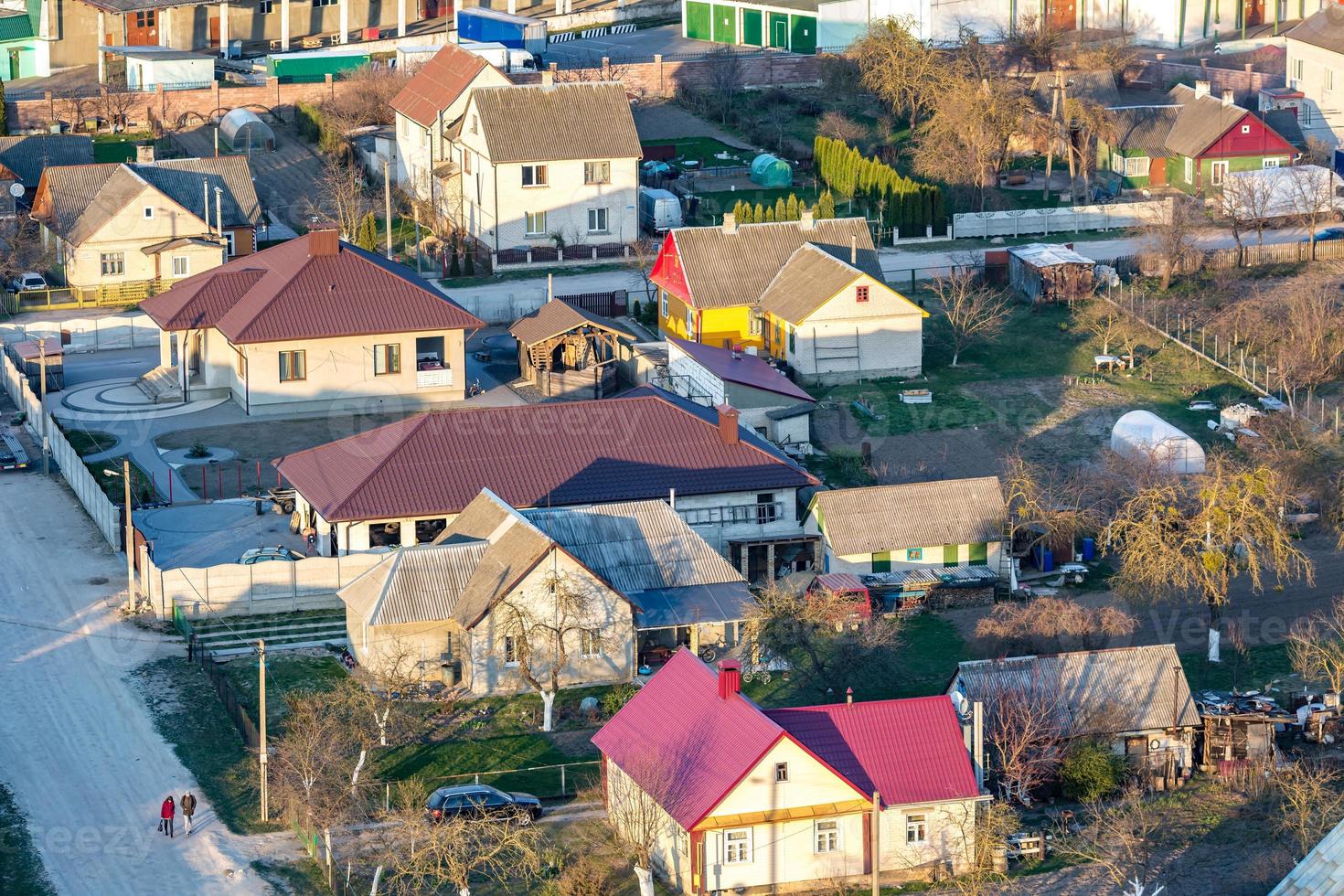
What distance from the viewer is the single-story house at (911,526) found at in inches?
2254

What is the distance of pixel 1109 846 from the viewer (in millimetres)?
44500

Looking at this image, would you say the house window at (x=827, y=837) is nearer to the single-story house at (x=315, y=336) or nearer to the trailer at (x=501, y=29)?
the single-story house at (x=315, y=336)

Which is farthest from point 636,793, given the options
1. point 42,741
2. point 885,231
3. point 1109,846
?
point 885,231

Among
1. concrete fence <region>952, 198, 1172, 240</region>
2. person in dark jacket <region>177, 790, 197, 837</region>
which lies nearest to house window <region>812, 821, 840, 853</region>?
person in dark jacket <region>177, 790, 197, 837</region>

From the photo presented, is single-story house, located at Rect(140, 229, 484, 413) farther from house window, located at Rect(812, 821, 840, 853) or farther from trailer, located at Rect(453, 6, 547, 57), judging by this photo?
trailer, located at Rect(453, 6, 547, 57)

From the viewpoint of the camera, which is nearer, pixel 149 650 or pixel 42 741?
pixel 42 741

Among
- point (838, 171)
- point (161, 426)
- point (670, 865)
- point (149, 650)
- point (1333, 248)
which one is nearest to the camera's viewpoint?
point (670, 865)

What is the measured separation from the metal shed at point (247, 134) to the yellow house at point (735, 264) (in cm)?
2760

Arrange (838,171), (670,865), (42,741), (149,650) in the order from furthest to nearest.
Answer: (838,171) < (149,650) < (42,741) < (670,865)

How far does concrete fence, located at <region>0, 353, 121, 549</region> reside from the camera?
60.0 metres

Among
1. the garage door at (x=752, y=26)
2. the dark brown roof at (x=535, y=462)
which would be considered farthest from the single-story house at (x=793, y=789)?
the garage door at (x=752, y=26)

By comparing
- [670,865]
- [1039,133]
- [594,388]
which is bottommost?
[670,865]

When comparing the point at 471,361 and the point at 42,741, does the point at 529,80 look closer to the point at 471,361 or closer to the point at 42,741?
the point at 471,361

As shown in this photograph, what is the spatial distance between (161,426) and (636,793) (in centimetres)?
2888
